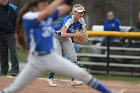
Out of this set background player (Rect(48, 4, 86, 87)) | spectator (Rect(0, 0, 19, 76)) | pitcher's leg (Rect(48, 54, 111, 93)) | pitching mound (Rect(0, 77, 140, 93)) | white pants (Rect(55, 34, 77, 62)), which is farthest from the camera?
spectator (Rect(0, 0, 19, 76))

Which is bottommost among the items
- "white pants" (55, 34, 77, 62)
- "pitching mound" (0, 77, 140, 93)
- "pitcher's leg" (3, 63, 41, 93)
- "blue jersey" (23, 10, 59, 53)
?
"pitching mound" (0, 77, 140, 93)

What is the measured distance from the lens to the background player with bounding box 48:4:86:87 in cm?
1127

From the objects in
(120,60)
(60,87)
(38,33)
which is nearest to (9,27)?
(60,87)

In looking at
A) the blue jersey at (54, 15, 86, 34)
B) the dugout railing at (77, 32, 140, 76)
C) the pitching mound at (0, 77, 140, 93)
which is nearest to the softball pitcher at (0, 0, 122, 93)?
the pitching mound at (0, 77, 140, 93)

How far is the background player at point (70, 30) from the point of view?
11.3m

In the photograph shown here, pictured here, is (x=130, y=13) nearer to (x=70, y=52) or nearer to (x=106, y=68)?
(x=106, y=68)

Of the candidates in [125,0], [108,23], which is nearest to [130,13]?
[125,0]

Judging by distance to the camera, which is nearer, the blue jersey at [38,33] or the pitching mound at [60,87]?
the blue jersey at [38,33]

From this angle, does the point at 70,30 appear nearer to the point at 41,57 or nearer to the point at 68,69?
the point at 41,57

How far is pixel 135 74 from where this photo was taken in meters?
16.2

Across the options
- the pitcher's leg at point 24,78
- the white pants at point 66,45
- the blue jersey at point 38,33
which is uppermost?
the blue jersey at point 38,33

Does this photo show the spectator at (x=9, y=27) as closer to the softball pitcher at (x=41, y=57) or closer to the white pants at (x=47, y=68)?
the softball pitcher at (x=41, y=57)

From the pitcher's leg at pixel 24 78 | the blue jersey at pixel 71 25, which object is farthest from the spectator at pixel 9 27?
the pitcher's leg at pixel 24 78

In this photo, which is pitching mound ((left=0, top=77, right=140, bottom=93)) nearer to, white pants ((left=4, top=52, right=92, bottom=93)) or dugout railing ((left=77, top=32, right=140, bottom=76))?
white pants ((left=4, top=52, right=92, bottom=93))
